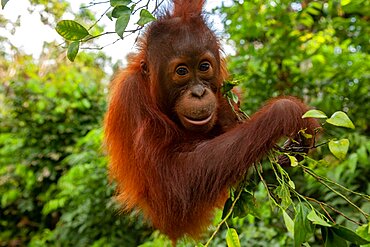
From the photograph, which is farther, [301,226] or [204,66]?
[204,66]

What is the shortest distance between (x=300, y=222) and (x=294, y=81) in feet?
11.5

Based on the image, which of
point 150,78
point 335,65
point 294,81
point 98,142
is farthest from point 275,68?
point 150,78

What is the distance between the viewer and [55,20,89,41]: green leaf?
1.86 m

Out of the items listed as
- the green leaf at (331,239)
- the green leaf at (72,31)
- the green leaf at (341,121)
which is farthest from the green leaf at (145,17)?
the green leaf at (331,239)

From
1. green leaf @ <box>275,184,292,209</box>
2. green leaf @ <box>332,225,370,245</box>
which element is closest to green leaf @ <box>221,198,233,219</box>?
green leaf @ <box>275,184,292,209</box>

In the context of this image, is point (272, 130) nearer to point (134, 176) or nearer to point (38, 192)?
point (134, 176)

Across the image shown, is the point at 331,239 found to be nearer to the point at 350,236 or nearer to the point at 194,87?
the point at 350,236

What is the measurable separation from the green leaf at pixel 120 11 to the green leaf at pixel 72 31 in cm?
16

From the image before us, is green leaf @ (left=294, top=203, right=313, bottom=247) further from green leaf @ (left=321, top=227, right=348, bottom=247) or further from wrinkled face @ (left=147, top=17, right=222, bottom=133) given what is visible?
wrinkled face @ (left=147, top=17, right=222, bottom=133)

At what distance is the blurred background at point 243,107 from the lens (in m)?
4.24

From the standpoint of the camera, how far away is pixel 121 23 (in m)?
1.71

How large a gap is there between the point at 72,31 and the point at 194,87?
0.82 meters

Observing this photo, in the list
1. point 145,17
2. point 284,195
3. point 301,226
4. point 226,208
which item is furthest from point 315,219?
point 145,17

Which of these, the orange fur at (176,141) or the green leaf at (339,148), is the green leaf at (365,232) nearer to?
the green leaf at (339,148)
